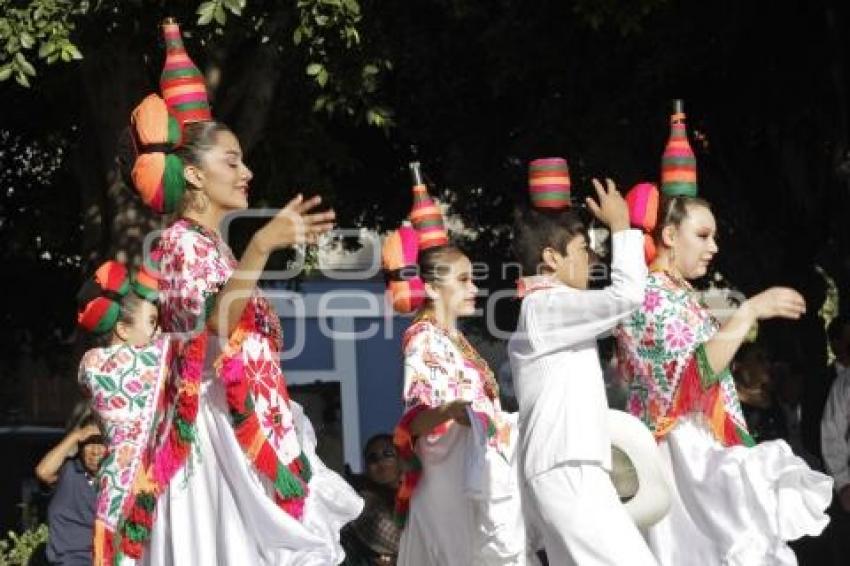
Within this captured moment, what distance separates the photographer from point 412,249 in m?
9.63

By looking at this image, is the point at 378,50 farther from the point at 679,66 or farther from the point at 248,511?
the point at 248,511

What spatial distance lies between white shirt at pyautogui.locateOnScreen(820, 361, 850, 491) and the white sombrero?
351 cm

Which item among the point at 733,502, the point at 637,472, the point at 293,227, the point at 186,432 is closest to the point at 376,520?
the point at 733,502

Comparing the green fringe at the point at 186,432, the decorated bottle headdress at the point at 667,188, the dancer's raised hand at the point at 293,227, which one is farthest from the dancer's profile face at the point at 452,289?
the dancer's raised hand at the point at 293,227

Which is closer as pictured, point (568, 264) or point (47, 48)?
point (568, 264)

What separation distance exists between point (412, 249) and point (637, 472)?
2.38m

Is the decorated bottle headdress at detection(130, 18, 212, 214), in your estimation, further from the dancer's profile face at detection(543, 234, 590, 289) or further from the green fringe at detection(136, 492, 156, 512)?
the dancer's profile face at detection(543, 234, 590, 289)

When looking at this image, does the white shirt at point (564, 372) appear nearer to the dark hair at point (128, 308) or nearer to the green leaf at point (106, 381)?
the green leaf at point (106, 381)

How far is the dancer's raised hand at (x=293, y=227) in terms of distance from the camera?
244 inches

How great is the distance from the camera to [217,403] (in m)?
6.63

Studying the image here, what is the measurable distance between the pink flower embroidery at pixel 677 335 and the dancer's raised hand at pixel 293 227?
2.42 m

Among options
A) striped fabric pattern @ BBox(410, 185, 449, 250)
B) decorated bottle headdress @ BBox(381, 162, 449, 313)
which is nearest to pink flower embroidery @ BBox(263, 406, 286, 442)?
decorated bottle headdress @ BBox(381, 162, 449, 313)

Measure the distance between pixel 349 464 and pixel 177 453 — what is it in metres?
12.3

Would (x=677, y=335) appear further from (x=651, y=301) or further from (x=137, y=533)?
(x=137, y=533)
